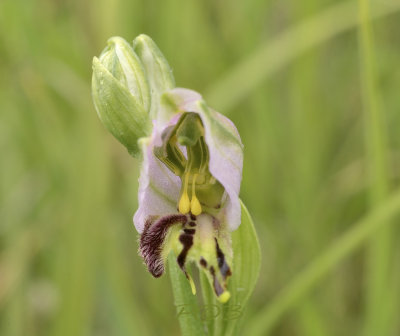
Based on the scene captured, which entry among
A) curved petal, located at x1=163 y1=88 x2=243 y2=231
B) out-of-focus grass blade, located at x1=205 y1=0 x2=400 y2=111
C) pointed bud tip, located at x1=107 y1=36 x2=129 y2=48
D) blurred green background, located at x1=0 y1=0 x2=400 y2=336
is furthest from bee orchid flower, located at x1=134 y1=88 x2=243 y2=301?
out-of-focus grass blade, located at x1=205 y1=0 x2=400 y2=111

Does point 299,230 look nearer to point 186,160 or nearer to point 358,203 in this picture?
point 358,203

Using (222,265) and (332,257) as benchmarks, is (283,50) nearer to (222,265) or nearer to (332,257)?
(332,257)

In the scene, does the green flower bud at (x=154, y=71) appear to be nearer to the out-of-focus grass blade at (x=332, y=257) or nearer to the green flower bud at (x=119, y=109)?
the green flower bud at (x=119, y=109)

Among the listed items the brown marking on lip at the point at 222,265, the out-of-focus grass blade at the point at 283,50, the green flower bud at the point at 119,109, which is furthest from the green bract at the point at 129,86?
the out-of-focus grass blade at the point at 283,50

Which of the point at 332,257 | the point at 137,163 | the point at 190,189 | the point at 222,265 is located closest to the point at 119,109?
the point at 190,189

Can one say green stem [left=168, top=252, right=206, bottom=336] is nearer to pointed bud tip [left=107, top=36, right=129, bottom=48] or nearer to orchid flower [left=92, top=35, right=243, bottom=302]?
orchid flower [left=92, top=35, right=243, bottom=302]
